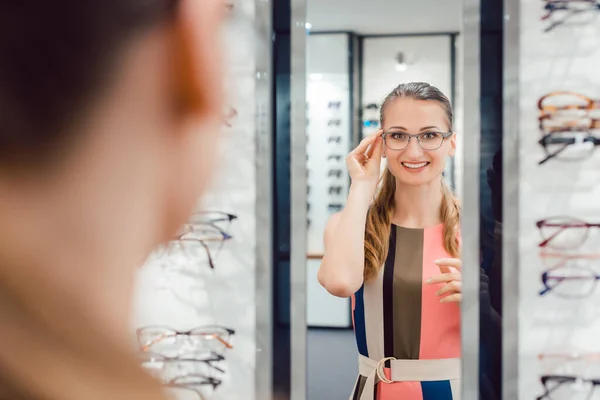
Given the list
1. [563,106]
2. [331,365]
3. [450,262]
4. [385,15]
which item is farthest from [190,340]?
[385,15]

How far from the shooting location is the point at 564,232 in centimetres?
56

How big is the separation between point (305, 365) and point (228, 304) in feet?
0.37

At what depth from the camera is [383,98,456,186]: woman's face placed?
79 cm

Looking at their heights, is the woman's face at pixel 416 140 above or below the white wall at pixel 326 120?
below

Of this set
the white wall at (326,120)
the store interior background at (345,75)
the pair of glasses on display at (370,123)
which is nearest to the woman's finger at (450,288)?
the store interior background at (345,75)

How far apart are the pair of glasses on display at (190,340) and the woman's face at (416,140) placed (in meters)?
0.36

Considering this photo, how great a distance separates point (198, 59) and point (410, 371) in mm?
578

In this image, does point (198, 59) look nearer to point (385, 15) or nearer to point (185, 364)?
point (185, 364)

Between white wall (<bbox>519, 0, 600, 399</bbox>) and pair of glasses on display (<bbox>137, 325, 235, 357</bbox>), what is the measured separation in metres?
0.33

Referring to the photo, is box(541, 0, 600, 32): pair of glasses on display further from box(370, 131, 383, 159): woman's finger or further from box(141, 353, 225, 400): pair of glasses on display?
box(141, 353, 225, 400): pair of glasses on display

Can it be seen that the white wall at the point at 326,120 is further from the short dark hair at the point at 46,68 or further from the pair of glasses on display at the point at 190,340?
the short dark hair at the point at 46,68

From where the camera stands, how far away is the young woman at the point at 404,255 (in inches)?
30.5

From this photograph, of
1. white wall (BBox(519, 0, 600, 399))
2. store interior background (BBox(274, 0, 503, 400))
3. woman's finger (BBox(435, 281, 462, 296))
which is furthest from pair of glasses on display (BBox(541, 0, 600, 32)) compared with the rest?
store interior background (BBox(274, 0, 503, 400))

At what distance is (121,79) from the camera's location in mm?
395
